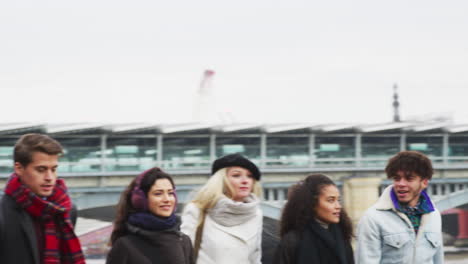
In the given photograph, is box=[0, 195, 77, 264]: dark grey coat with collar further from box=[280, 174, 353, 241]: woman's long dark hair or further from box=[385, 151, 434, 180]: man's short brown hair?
box=[385, 151, 434, 180]: man's short brown hair

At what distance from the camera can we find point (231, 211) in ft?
14.3

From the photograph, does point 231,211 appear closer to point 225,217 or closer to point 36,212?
point 225,217

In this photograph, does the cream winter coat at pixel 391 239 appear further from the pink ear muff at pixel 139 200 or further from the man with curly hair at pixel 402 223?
the pink ear muff at pixel 139 200

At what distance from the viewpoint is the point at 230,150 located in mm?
25266

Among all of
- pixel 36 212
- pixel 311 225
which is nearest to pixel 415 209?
pixel 311 225

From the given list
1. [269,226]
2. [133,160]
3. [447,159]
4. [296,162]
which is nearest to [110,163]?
[133,160]

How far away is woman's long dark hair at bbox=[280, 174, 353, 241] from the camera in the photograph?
4250 millimetres

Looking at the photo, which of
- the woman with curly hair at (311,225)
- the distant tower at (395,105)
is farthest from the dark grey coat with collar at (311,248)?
the distant tower at (395,105)

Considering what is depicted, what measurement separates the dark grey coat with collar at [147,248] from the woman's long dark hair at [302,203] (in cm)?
77

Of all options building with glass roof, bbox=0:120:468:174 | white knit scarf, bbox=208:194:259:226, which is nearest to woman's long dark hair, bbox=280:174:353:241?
white knit scarf, bbox=208:194:259:226

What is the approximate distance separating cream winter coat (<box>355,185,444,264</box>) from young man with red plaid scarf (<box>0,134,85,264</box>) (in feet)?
6.52

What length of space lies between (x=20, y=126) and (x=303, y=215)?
17.8m

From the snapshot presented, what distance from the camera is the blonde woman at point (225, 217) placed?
14.3 ft

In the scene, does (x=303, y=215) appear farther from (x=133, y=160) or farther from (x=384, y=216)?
(x=133, y=160)
